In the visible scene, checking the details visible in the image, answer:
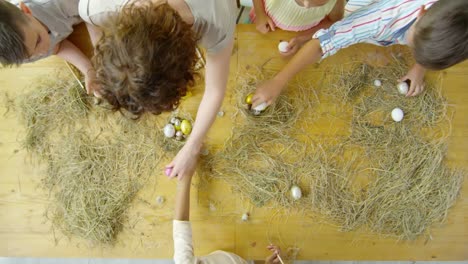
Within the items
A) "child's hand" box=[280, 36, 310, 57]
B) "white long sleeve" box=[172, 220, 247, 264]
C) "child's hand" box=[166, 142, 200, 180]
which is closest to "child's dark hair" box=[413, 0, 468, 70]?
"child's hand" box=[280, 36, 310, 57]

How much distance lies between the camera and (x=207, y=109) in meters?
1.15

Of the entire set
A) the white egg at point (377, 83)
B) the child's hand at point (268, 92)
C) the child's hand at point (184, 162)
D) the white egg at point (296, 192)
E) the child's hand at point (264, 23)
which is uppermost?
the child's hand at point (264, 23)

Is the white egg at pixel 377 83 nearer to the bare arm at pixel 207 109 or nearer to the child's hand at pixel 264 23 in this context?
the child's hand at pixel 264 23

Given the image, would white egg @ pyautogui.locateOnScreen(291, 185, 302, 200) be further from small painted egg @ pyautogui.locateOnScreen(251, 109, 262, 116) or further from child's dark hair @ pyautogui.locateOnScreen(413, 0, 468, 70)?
child's dark hair @ pyautogui.locateOnScreen(413, 0, 468, 70)

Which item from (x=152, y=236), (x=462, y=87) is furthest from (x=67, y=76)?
(x=462, y=87)

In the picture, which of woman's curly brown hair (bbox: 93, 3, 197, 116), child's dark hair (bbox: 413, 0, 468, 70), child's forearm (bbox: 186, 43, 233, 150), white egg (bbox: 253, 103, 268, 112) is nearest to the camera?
woman's curly brown hair (bbox: 93, 3, 197, 116)

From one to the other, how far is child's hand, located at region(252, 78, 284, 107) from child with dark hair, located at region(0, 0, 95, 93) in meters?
0.58

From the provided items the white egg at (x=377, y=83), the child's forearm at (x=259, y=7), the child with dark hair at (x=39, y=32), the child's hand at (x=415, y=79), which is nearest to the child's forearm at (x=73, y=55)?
the child with dark hair at (x=39, y=32)

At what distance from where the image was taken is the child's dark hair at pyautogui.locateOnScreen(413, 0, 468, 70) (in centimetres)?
87

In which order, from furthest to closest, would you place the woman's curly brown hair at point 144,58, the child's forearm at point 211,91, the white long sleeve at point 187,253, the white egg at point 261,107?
the white egg at point 261,107, the white long sleeve at point 187,253, the child's forearm at point 211,91, the woman's curly brown hair at point 144,58

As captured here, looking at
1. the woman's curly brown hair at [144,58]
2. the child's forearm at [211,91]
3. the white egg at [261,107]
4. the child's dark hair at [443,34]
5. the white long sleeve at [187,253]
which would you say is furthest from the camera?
the white egg at [261,107]

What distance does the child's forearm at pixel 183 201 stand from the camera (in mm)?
1252

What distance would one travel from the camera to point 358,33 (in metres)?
1.15

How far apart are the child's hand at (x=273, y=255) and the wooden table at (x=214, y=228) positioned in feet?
0.08
